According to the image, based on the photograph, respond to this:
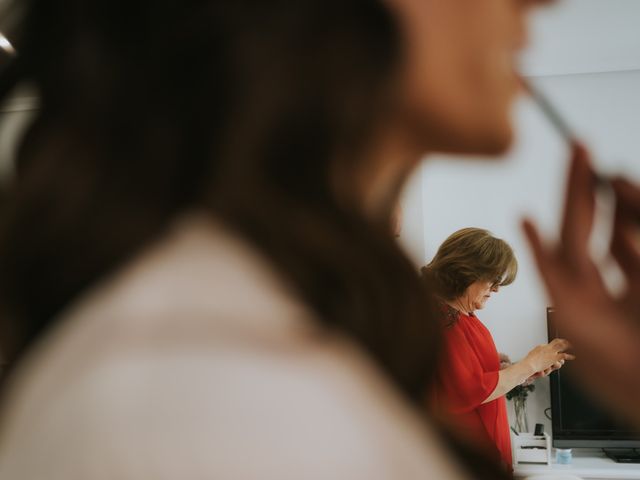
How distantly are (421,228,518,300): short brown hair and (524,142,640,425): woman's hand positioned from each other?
1344 mm

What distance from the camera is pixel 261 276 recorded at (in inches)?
9.2

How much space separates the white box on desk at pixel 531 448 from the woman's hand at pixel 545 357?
561 millimetres

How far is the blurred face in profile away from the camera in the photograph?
1.09ft

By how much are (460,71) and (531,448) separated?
2806 millimetres

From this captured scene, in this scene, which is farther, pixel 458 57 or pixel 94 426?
pixel 458 57

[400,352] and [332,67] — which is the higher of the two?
[332,67]

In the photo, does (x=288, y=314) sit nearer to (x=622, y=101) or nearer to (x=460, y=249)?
(x=460, y=249)

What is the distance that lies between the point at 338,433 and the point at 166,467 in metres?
0.05

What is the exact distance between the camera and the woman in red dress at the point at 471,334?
71.7 inches

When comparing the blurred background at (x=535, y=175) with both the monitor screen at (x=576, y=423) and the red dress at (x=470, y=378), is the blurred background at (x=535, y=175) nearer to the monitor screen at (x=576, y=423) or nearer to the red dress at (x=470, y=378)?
the monitor screen at (x=576, y=423)

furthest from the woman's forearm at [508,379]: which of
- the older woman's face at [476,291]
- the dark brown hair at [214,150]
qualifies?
the dark brown hair at [214,150]

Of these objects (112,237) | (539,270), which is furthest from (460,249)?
(112,237)

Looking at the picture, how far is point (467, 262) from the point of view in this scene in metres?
1.91

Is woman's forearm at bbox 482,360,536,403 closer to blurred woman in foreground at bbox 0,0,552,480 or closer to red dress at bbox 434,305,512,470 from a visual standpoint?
red dress at bbox 434,305,512,470
